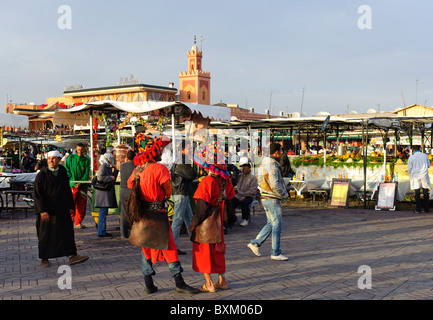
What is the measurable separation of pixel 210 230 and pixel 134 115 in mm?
7656

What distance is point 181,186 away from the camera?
7.68 metres

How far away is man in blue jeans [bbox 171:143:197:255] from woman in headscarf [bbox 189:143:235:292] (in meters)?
1.84

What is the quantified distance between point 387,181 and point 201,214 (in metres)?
10.1

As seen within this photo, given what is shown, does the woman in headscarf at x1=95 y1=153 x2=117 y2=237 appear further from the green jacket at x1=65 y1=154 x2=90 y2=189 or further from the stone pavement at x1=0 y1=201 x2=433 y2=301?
the green jacket at x1=65 y1=154 x2=90 y2=189

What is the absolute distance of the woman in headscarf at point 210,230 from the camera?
549 centimetres

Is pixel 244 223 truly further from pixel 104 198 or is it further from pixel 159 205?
pixel 159 205

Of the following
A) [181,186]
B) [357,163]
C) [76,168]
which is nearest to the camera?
[181,186]

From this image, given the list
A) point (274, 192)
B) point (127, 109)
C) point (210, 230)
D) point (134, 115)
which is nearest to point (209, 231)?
point (210, 230)

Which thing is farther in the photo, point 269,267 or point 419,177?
point 419,177

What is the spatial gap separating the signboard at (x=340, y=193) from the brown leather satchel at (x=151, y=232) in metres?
9.92

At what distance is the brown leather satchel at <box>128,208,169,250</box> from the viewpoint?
5.19 metres

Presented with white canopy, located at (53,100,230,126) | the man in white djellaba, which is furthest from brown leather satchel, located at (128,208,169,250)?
the man in white djellaba

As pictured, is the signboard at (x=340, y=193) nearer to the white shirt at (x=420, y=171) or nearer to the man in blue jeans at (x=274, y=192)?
the white shirt at (x=420, y=171)
